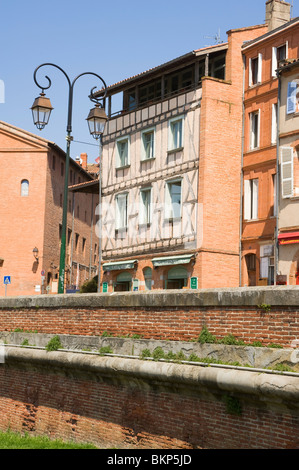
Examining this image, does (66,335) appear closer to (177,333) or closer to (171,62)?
(177,333)

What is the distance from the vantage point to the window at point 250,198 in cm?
2977

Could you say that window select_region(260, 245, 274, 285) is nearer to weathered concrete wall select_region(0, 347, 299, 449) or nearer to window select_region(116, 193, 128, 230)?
window select_region(116, 193, 128, 230)

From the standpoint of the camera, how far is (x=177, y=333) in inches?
461

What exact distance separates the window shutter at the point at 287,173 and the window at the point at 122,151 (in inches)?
365

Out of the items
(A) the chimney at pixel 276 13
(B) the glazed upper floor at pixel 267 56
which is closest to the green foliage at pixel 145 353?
(B) the glazed upper floor at pixel 267 56

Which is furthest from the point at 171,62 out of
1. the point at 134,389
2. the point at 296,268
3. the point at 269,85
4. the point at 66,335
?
the point at 134,389

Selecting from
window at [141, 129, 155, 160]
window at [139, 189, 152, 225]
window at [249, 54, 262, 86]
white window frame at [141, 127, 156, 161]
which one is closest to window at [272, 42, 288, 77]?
window at [249, 54, 262, 86]

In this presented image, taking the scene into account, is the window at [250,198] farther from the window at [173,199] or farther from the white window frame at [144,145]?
the white window frame at [144,145]

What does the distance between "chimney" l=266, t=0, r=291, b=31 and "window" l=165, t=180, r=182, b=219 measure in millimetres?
7805

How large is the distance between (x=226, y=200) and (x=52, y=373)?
16399 millimetres

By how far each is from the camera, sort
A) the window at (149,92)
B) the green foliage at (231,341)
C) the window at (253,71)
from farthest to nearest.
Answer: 1. the window at (149,92)
2. the window at (253,71)
3. the green foliage at (231,341)

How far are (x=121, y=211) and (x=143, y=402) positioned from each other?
22140 mm

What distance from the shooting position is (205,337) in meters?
11.1
